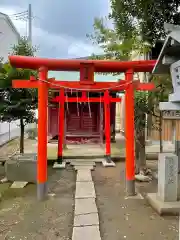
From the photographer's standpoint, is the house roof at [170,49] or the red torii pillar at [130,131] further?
the red torii pillar at [130,131]

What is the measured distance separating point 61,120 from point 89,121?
5887 millimetres

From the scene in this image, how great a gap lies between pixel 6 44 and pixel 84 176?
11.4 metres

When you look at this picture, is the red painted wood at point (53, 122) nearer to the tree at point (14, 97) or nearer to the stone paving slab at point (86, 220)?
the tree at point (14, 97)

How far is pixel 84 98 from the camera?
34.9ft

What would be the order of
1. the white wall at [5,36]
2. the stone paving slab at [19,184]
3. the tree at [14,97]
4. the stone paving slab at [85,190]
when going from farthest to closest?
the white wall at [5,36] < the tree at [14,97] < the stone paving slab at [19,184] < the stone paving slab at [85,190]

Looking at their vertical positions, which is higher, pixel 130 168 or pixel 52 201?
pixel 130 168

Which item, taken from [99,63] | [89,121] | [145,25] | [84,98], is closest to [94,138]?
[89,121]

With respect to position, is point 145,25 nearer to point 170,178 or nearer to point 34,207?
point 170,178

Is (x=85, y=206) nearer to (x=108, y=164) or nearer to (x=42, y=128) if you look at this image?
(x=42, y=128)

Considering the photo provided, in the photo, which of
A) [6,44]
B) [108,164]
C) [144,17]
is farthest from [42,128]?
[6,44]

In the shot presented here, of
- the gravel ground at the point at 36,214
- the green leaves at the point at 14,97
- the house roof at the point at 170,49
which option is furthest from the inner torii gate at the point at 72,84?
the house roof at the point at 170,49

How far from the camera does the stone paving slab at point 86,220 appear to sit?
425cm

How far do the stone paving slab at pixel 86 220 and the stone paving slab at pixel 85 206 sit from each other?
157 millimetres

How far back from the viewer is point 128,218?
4688 mm
